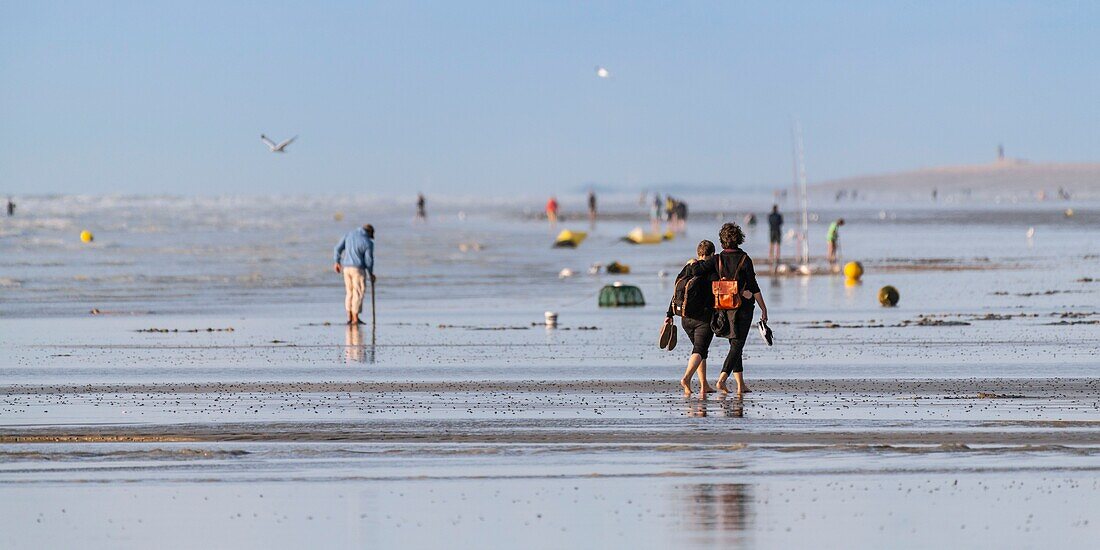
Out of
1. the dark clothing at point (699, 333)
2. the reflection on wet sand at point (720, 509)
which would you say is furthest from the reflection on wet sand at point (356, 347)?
the reflection on wet sand at point (720, 509)

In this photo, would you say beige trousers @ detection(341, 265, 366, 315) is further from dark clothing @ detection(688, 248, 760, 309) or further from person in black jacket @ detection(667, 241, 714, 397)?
dark clothing @ detection(688, 248, 760, 309)

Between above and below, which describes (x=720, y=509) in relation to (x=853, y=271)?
below

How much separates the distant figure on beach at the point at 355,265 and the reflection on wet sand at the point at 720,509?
52.6 feet

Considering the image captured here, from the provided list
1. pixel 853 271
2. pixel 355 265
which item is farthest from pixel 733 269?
pixel 853 271

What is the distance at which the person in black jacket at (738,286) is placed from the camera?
52.3ft

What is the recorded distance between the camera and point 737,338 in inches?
629

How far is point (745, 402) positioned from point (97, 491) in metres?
6.36

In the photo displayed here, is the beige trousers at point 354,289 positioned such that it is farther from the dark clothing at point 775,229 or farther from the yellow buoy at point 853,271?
the dark clothing at point 775,229

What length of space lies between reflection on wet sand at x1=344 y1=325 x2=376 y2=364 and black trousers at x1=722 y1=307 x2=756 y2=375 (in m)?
5.40

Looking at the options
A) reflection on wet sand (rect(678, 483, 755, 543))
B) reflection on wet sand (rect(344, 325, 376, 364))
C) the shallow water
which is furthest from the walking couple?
reflection on wet sand (rect(678, 483, 755, 543))

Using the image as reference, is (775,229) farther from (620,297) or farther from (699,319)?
(699,319)

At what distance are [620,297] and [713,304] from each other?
13176 mm

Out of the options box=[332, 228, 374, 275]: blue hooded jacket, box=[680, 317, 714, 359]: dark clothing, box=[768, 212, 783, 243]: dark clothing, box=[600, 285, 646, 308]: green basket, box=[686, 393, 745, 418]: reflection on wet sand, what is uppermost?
box=[768, 212, 783, 243]: dark clothing

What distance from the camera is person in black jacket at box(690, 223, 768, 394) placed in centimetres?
1593
